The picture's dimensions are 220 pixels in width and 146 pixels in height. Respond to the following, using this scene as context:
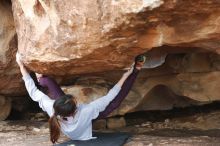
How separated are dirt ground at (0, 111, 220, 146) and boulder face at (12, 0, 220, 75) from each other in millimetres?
687

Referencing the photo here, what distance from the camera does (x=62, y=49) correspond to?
351 centimetres

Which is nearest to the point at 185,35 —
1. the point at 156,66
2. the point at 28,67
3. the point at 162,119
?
the point at 156,66

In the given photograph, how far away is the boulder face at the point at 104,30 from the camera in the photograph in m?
3.07

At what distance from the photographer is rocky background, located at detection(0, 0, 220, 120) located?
3.13 metres

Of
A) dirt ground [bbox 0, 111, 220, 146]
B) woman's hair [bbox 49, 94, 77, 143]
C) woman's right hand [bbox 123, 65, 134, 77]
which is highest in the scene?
woman's right hand [bbox 123, 65, 134, 77]

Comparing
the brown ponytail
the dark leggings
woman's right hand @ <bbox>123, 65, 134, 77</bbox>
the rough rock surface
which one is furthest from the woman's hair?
the rough rock surface

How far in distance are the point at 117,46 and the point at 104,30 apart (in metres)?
0.19

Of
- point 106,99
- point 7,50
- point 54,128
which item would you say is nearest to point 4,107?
point 7,50

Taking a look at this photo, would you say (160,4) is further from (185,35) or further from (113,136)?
(113,136)

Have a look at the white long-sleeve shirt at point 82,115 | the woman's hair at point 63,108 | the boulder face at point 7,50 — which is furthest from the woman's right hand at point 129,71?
the boulder face at point 7,50

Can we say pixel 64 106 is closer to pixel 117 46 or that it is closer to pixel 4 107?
pixel 117 46

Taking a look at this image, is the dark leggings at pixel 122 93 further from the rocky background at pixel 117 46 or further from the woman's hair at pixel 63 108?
the woman's hair at pixel 63 108

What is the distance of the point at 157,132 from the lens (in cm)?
441

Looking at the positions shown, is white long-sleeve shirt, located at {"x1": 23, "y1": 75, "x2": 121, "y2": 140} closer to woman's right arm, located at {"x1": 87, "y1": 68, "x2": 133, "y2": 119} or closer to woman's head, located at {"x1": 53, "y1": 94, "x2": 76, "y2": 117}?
woman's right arm, located at {"x1": 87, "y1": 68, "x2": 133, "y2": 119}
